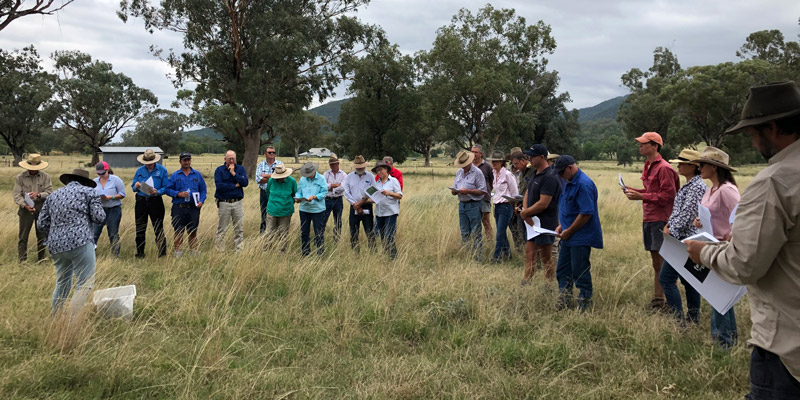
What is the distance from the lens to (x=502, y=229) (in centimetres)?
777

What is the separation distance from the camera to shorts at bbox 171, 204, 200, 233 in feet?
27.0

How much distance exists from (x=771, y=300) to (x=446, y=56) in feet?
117

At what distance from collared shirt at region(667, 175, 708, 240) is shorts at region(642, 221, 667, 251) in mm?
496

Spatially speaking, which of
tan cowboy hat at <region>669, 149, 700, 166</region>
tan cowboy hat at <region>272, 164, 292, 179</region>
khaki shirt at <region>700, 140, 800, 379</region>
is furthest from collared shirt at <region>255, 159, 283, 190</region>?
khaki shirt at <region>700, 140, 800, 379</region>

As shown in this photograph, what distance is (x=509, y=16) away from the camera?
127ft

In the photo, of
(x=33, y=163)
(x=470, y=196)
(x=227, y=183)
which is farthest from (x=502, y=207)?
(x=33, y=163)

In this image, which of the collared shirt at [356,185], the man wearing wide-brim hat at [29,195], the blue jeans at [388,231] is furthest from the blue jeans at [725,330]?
the man wearing wide-brim hat at [29,195]

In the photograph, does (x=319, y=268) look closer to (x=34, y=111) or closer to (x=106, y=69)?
(x=34, y=111)

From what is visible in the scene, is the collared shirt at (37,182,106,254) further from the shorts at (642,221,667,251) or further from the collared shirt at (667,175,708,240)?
the shorts at (642,221,667,251)

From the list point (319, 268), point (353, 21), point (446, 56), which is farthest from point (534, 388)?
point (446, 56)

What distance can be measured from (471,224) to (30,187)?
733 centimetres

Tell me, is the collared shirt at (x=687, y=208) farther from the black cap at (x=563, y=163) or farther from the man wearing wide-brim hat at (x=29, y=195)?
the man wearing wide-brim hat at (x=29, y=195)

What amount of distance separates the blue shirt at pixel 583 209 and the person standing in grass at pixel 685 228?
693 millimetres

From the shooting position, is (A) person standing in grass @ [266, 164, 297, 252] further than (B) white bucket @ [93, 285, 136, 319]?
Yes
